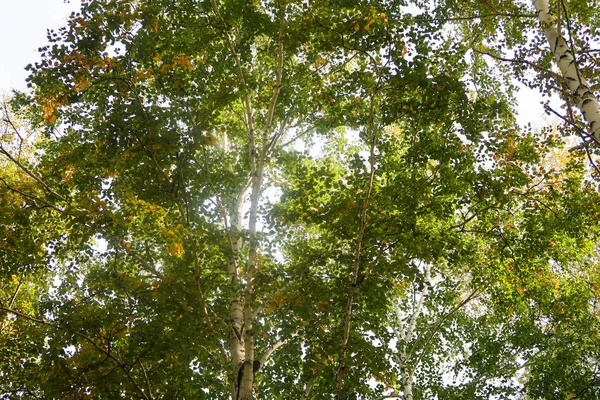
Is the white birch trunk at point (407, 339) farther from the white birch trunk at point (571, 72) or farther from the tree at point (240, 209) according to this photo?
the white birch trunk at point (571, 72)

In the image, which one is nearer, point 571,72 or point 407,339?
point 571,72

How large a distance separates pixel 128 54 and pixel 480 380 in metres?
10.4

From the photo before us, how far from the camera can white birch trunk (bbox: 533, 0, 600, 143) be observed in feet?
16.2

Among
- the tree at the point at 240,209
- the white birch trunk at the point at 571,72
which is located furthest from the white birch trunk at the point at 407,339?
the white birch trunk at the point at 571,72

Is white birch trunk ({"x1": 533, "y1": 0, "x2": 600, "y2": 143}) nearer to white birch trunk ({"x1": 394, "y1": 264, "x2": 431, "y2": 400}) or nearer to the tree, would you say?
the tree

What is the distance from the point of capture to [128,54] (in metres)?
5.96

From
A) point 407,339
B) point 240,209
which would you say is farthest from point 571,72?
point 407,339

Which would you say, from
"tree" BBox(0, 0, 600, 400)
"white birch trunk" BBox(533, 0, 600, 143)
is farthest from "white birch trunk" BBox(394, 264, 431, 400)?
"white birch trunk" BBox(533, 0, 600, 143)

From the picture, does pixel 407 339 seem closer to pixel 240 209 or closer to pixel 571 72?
pixel 240 209

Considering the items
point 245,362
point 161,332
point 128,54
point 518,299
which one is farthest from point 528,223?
point 128,54

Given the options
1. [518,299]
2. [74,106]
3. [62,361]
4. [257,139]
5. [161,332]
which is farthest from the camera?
[257,139]

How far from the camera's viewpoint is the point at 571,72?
5746 mm

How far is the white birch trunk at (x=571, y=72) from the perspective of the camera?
493 cm

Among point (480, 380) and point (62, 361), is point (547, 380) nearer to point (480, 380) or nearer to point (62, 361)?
point (480, 380)
